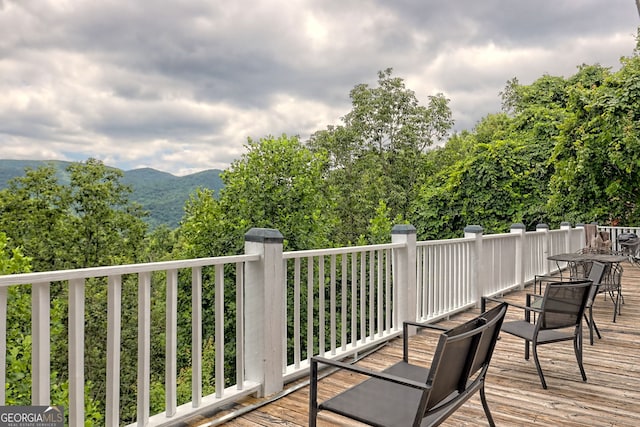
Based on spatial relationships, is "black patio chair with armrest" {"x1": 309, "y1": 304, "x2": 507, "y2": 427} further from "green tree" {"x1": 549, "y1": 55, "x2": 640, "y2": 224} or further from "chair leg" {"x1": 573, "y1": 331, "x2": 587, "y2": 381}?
"green tree" {"x1": 549, "y1": 55, "x2": 640, "y2": 224}

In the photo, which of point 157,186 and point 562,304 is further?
point 157,186

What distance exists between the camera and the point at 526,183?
17.0 meters

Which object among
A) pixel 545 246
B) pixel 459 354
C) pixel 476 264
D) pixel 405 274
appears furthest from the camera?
pixel 545 246

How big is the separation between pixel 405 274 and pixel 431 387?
9.25 ft

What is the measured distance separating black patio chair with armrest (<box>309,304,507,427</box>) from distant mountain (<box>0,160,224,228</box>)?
15.8 metres

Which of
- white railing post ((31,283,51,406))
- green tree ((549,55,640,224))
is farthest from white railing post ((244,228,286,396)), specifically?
green tree ((549,55,640,224))

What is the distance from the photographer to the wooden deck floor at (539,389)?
2721 mm

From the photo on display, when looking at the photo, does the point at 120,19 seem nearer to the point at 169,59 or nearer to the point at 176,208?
the point at 169,59

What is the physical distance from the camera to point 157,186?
134 ft

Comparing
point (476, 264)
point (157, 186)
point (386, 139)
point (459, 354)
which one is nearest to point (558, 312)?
point (459, 354)

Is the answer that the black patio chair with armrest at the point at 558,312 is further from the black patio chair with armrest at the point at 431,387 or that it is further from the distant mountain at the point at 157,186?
the distant mountain at the point at 157,186

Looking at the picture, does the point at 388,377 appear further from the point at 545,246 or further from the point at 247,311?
the point at 545,246

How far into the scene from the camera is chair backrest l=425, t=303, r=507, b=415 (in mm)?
1699

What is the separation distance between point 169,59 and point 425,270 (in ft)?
88.7
